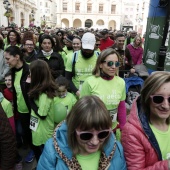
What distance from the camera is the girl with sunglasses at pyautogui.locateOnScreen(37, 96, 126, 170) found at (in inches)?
52.2

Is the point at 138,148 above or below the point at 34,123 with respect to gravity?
above

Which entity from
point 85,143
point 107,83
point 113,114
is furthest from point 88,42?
point 85,143

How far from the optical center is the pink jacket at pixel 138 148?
140cm

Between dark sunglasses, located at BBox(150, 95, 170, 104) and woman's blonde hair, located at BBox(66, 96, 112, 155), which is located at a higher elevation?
dark sunglasses, located at BBox(150, 95, 170, 104)

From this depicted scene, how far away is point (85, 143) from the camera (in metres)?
1.38

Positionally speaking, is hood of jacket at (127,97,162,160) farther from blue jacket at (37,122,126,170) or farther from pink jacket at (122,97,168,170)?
blue jacket at (37,122,126,170)

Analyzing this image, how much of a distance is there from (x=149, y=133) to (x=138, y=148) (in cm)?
12

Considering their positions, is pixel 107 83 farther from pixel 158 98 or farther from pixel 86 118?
pixel 86 118

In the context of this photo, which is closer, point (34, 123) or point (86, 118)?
point (86, 118)

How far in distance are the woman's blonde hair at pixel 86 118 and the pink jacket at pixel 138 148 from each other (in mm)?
169

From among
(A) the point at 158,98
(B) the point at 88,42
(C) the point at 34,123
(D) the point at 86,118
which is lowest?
(C) the point at 34,123

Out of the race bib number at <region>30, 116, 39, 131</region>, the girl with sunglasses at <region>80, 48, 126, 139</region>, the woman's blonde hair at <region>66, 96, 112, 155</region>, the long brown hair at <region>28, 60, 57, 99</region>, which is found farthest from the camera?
the race bib number at <region>30, 116, 39, 131</region>

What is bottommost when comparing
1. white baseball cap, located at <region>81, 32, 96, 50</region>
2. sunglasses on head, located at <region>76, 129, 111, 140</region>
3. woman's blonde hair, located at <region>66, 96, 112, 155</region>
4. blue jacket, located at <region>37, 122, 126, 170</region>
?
blue jacket, located at <region>37, 122, 126, 170</region>

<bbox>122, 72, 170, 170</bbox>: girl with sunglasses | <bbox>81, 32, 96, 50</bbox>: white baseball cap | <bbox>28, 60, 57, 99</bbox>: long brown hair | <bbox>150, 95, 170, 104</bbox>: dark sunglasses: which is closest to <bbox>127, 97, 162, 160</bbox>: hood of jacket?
<bbox>122, 72, 170, 170</bbox>: girl with sunglasses
